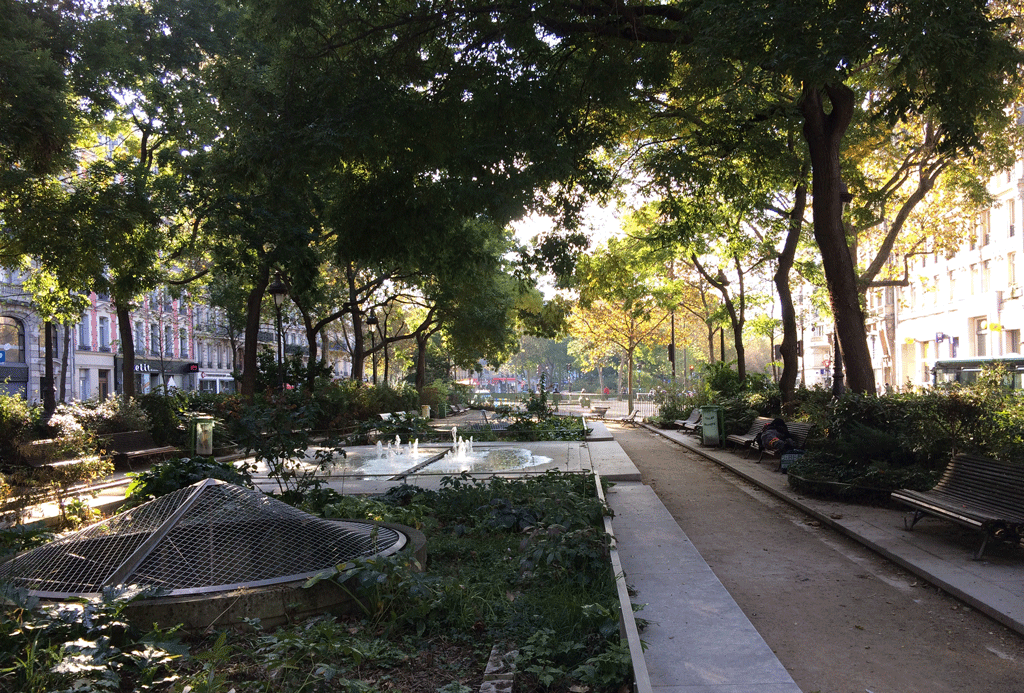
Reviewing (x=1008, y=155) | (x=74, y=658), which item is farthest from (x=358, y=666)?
(x=1008, y=155)

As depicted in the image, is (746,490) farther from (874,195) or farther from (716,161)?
(874,195)

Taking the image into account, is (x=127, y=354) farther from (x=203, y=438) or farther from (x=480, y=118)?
(x=480, y=118)

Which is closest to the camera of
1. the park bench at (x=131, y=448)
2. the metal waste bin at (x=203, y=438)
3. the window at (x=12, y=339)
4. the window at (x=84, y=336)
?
the park bench at (x=131, y=448)

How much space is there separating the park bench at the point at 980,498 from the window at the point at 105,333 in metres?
55.7

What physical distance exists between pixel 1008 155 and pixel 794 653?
18519 millimetres

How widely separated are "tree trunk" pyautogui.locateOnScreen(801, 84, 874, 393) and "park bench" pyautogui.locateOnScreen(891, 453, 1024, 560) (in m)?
4.56

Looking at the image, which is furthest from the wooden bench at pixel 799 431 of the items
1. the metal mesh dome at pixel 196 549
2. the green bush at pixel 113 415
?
the green bush at pixel 113 415

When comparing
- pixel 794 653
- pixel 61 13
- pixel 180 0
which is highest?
pixel 180 0

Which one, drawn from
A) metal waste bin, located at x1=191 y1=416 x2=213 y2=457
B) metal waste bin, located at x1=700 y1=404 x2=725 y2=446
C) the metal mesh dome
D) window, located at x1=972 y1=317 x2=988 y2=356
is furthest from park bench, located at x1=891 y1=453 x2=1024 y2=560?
window, located at x1=972 y1=317 x2=988 y2=356

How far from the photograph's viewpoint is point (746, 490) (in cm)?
1405

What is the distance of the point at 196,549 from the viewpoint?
5941mm

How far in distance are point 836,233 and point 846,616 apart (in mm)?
8667

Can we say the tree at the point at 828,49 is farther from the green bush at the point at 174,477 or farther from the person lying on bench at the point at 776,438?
the green bush at the point at 174,477

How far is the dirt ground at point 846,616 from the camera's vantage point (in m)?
5.20
